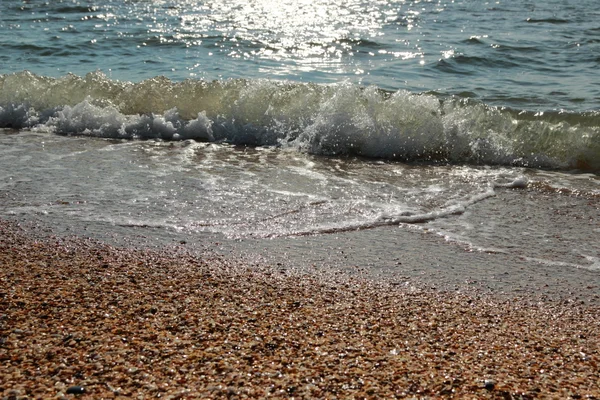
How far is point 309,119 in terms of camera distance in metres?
8.14

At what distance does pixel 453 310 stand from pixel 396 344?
600 mm

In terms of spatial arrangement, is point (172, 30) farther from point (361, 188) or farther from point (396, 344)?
point (396, 344)

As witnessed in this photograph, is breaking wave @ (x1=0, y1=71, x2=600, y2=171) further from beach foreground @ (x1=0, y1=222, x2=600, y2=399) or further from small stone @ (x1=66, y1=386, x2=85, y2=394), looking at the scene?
small stone @ (x1=66, y1=386, x2=85, y2=394)

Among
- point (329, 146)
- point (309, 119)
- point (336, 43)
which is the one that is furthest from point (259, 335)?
point (336, 43)

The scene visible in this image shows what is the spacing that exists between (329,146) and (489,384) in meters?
4.97

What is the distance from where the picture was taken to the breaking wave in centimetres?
744

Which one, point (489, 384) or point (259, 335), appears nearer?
point (489, 384)

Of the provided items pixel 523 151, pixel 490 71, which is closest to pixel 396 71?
pixel 490 71

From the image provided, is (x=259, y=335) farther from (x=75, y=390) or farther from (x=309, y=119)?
(x=309, y=119)

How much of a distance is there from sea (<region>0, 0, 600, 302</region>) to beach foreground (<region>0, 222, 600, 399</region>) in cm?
36

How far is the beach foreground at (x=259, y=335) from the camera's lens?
2740 mm

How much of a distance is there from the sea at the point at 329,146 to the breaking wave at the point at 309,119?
24mm

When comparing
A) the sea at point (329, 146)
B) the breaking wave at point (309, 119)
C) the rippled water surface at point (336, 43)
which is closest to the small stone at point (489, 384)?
the sea at point (329, 146)

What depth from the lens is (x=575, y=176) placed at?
6797mm
